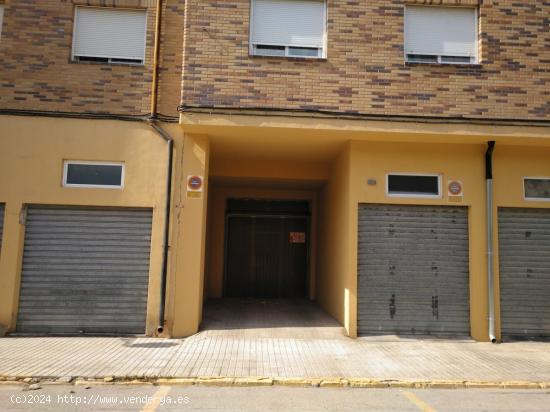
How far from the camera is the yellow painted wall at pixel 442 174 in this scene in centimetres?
790

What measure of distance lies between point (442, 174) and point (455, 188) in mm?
355

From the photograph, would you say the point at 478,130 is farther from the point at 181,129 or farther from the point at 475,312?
the point at 181,129

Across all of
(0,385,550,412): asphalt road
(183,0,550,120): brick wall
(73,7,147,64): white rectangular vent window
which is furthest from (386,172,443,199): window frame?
(73,7,147,64): white rectangular vent window

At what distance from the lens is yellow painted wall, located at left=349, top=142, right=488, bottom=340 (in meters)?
7.90

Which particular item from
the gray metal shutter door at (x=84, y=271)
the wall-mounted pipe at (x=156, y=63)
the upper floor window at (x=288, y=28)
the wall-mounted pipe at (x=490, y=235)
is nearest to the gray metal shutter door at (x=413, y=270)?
the wall-mounted pipe at (x=490, y=235)

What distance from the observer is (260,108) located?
291 inches

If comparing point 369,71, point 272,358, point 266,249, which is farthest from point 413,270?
point 266,249

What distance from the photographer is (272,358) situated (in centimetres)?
643

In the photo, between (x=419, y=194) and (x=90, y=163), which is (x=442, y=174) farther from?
(x=90, y=163)

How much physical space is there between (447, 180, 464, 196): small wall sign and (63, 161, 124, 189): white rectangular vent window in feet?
20.0

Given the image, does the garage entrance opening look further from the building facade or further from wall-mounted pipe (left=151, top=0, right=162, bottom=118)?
wall-mounted pipe (left=151, top=0, right=162, bottom=118)

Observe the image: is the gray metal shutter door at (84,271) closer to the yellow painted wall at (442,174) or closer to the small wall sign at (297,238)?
the yellow painted wall at (442,174)

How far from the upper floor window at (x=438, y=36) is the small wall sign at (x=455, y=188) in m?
2.26

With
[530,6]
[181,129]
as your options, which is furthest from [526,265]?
[181,129]
